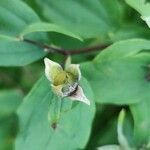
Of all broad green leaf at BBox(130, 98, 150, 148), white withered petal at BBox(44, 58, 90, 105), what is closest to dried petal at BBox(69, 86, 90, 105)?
white withered petal at BBox(44, 58, 90, 105)

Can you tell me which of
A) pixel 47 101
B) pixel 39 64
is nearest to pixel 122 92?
pixel 47 101

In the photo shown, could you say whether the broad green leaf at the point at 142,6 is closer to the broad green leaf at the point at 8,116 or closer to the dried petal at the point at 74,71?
the dried petal at the point at 74,71

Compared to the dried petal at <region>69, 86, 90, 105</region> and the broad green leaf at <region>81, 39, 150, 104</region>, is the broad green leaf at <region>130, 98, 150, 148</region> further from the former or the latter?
the dried petal at <region>69, 86, 90, 105</region>

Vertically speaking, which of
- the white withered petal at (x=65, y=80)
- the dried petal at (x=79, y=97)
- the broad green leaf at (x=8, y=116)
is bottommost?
the broad green leaf at (x=8, y=116)

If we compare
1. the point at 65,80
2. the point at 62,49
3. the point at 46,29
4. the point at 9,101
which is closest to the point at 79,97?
the point at 65,80

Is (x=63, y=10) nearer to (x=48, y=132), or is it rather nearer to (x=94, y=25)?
(x=94, y=25)

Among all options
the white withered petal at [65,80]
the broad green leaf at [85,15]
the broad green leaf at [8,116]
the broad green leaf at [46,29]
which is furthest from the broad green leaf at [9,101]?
the white withered petal at [65,80]
